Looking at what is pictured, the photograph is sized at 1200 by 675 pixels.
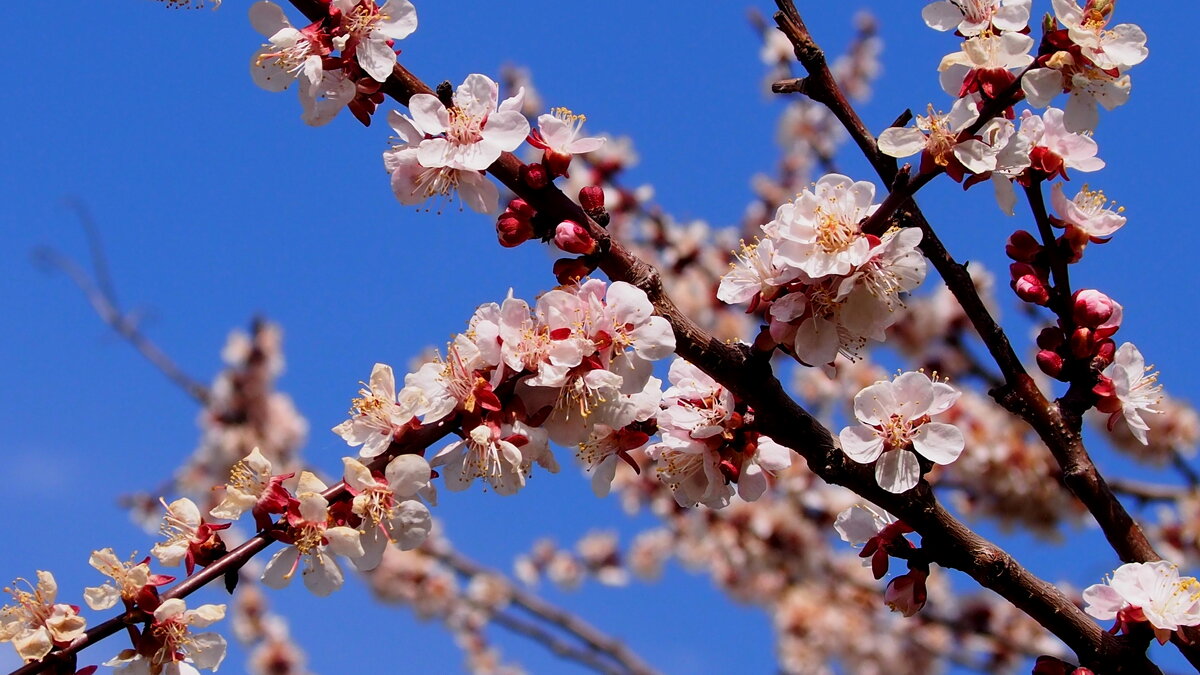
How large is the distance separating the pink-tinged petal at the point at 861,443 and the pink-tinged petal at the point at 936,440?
7cm

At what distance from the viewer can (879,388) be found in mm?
1876

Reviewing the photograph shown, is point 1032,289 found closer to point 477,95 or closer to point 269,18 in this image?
point 477,95

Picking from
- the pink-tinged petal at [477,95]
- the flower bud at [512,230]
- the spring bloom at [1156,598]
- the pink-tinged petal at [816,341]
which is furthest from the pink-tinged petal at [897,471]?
the pink-tinged petal at [477,95]

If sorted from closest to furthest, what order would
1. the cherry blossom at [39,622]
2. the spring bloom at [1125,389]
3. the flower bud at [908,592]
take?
the cherry blossom at [39,622], the flower bud at [908,592], the spring bloom at [1125,389]

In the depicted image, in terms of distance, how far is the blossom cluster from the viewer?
1.74 m

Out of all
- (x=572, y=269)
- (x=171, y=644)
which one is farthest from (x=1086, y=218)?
(x=171, y=644)

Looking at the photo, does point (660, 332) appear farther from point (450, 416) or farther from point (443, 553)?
point (443, 553)

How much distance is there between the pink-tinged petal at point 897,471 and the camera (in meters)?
1.81

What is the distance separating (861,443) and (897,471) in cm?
8

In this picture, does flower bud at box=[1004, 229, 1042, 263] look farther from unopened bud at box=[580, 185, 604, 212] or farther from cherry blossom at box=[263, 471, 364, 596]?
cherry blossom at box=[263, 471, 364, 596]

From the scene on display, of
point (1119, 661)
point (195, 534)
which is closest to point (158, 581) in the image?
point (195, 534)

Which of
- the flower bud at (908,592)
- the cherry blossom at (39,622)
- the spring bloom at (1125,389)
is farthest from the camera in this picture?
the spring bloom at (1125,389)

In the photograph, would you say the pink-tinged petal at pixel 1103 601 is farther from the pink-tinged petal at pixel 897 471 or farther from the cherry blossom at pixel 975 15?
the cherry blossom at pixel 975 15

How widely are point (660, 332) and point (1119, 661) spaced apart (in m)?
1.05
